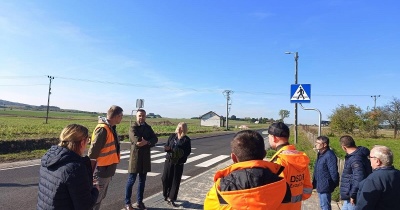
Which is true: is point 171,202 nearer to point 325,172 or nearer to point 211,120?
point 325,172

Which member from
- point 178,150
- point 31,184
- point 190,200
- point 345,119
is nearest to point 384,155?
point 178,150

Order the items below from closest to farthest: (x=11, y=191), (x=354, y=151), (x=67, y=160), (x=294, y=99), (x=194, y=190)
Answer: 1. (x=67, y=160)
2. (x=354, y=151)
3. (x=11, y=191)
4. (x=194, y=190)
5. (x=294, y=99)

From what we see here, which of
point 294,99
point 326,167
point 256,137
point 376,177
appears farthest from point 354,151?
point 294,99

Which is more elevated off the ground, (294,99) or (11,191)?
(294,99)

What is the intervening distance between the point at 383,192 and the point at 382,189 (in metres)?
0.03

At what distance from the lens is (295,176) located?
2744 mm

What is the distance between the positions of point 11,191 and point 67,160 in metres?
6.02

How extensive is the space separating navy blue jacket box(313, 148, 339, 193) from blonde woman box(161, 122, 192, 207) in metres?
2.69

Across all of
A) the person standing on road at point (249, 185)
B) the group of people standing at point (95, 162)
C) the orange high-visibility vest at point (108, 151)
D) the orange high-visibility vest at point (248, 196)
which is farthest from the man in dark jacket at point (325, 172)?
the orange high-visibility vest at point (108, 151)

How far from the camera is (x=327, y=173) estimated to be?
4910mm

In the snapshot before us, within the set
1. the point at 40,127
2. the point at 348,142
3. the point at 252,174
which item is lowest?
the point at 40,127

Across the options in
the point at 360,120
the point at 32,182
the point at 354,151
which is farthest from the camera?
the point at 360,120

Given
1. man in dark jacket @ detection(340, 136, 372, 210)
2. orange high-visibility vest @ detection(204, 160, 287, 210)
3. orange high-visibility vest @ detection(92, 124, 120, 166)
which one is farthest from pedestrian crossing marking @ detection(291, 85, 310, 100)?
orange high-visibility vest @ detection(204, 160, 287, 210)

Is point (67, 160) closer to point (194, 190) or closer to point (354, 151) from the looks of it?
point (354, 151)
